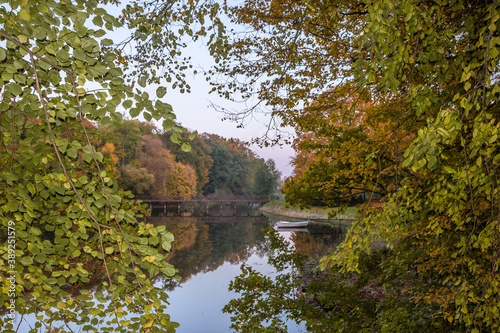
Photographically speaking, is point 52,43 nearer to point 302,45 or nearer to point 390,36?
point 390,36

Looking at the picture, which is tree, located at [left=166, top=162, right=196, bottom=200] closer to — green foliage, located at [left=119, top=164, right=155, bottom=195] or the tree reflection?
green foliage, located at [left=119, top=164, right=155, bottom=195]

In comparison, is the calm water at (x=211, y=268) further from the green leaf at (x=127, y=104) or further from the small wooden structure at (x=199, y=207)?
the small wooden structure at (x=199, y=207)

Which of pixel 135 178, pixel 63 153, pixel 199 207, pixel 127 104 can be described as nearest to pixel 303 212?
pixel 135 178

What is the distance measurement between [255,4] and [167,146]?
42068 mm

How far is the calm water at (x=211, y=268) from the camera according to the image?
28.4 feet

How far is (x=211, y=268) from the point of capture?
13516mm

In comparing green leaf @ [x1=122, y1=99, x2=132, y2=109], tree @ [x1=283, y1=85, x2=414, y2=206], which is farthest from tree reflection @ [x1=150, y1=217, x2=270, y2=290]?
green leaf @ [x1=122, y1=99, x2=132, y2=109]

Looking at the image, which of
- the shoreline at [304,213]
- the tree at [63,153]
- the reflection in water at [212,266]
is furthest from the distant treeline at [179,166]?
the tree at [63,153]

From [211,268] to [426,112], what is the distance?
11.6m

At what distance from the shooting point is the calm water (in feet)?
28.4

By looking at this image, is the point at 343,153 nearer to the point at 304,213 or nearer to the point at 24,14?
the point at 24,14

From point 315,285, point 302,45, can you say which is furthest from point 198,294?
point 302,45

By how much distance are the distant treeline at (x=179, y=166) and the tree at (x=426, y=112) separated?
2163 cm

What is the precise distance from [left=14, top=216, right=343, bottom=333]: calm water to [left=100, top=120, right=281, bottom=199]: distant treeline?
11.3m
